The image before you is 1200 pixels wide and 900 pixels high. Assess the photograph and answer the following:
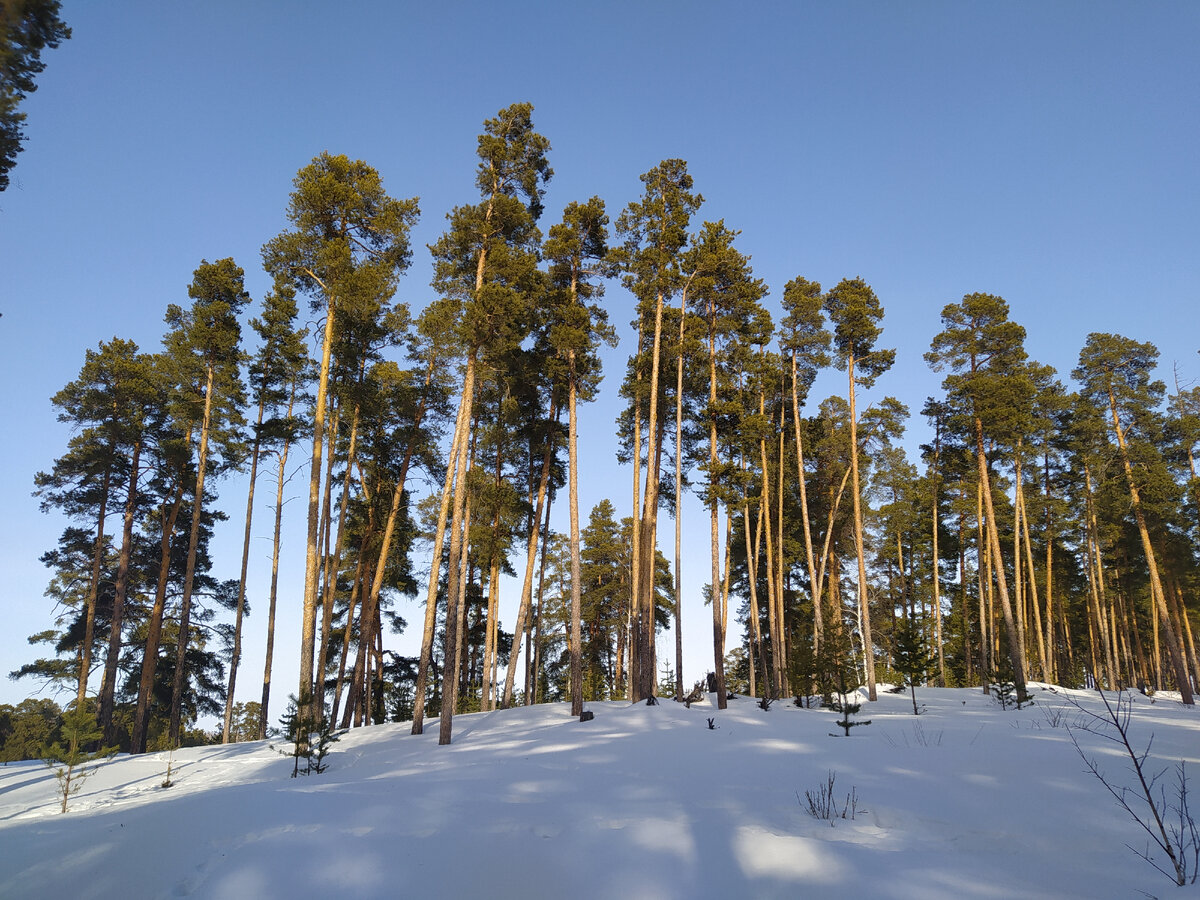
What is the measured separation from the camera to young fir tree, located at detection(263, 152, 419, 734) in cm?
1480

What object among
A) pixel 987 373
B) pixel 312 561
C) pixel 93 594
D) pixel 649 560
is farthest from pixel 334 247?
pixel 987 373

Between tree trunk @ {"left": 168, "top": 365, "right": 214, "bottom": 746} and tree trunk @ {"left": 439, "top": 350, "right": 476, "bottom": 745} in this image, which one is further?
tree trunk @ {"left": 168, "top": 365, "right": 214, "bottom": 746}

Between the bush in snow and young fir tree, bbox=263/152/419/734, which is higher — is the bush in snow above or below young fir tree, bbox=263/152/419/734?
below

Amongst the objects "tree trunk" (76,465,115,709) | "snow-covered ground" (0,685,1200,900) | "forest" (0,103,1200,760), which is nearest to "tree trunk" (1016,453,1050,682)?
"forest" (0,103,1200,760)

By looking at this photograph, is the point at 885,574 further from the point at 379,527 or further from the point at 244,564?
the point at 244,564

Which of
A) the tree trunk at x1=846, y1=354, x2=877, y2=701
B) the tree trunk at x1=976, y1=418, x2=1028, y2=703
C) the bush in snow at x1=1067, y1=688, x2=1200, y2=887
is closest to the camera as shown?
the bush in snow at x1=1067, y1=688, x2=1200, y2=887

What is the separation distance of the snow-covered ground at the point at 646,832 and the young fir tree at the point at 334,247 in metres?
8.97

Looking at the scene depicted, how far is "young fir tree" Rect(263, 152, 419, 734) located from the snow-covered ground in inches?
353

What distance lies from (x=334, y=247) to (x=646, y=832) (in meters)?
14.3

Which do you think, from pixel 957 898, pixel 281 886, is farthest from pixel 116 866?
pixel 957 898

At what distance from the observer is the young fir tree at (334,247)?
48.6 ft

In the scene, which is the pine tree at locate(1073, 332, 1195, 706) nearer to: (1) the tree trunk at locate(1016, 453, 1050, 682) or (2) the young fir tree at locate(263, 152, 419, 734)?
(1) the tree trunk at locate(1016, 453, 1050, 682)

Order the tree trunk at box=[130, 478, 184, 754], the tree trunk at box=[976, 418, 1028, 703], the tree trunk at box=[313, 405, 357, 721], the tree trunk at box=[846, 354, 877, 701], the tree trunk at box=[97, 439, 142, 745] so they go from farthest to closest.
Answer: the tree trunk at box=[97, 439, 142, 745] < the tree trunk at box=[130, 478, 184, 754] < the tree trunk at box=[846, 354, 877, 701] < the tree trunk at box=[976, 418, 1028, 703] < the tree trunk at box=[313, 405, 357, 721]

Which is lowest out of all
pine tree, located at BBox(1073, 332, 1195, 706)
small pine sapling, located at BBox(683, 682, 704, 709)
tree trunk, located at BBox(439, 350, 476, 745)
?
small pine sapling, located at BBox(683, 682, 704, 709)
